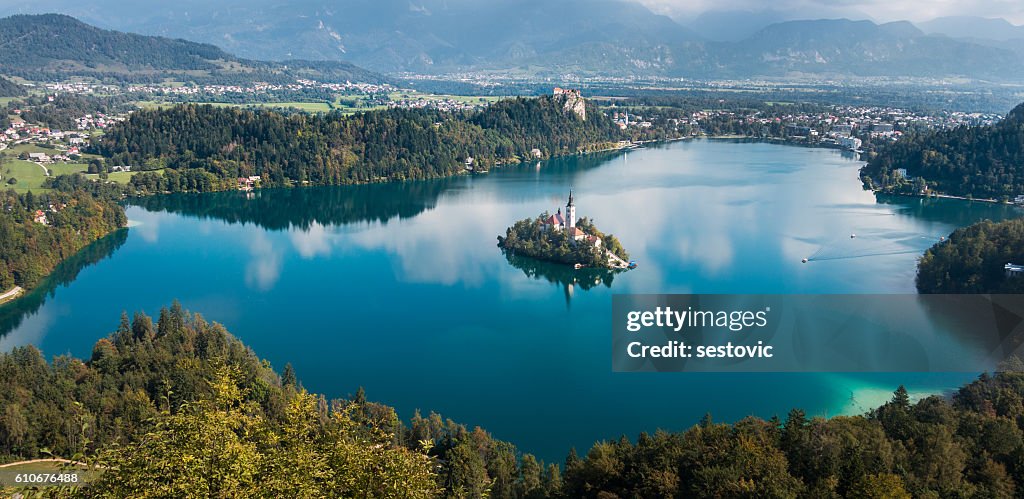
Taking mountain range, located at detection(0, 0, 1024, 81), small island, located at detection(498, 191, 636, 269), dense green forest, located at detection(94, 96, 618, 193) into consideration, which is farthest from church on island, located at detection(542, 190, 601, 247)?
mountain range, located at detection(0, 0, 1024, 81)

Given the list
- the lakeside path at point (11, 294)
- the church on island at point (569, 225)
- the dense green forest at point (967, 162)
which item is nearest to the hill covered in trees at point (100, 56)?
the lakeside path at point (11, 294)

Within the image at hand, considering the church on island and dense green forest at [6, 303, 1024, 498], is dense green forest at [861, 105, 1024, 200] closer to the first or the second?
the church on island

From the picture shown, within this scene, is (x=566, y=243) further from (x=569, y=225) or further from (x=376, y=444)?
(x=376, y=444)

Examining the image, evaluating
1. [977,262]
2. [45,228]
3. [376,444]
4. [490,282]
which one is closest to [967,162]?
[977,262]

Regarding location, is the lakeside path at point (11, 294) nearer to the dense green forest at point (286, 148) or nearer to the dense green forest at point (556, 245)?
the dense green forest at point (556, 245)

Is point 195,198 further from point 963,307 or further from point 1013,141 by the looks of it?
point 1013,141
